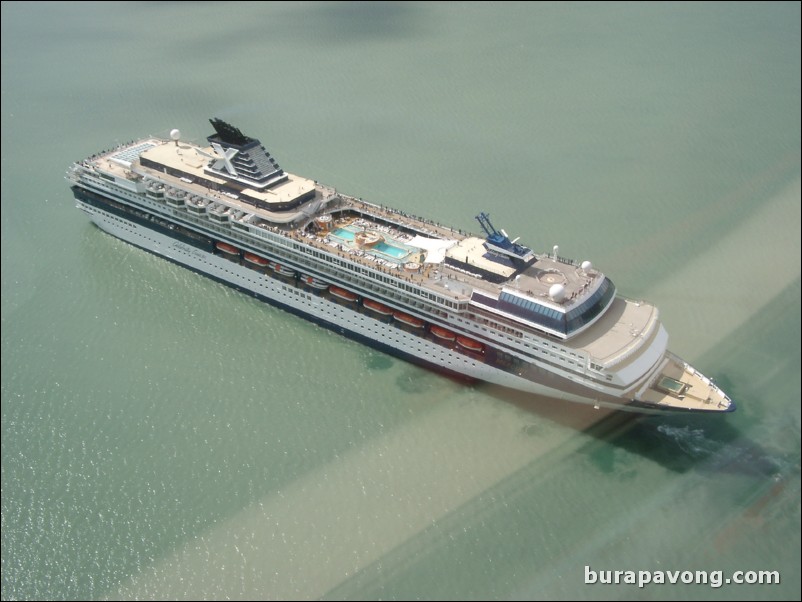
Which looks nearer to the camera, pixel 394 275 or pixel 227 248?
pixel 394 275

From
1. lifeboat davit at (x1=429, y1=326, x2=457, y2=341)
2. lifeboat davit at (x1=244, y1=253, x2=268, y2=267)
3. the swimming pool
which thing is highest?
the swimming pool

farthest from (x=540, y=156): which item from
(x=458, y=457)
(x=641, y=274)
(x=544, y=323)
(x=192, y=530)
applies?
(x=192, y=530)

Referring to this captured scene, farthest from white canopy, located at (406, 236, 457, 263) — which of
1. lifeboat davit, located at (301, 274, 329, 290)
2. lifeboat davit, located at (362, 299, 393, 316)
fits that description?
lifeboat davit, located at (301, 274, 329, 290)

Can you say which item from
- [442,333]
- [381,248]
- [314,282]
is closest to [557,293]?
[442,333]

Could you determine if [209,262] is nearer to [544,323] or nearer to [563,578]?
[544,323]

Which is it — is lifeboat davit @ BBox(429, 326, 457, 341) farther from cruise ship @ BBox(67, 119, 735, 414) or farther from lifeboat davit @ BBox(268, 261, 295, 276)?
lifeboat davit @ BBox(268, 261, 295, 276)

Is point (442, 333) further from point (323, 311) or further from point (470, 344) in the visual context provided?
point (323, 311)
